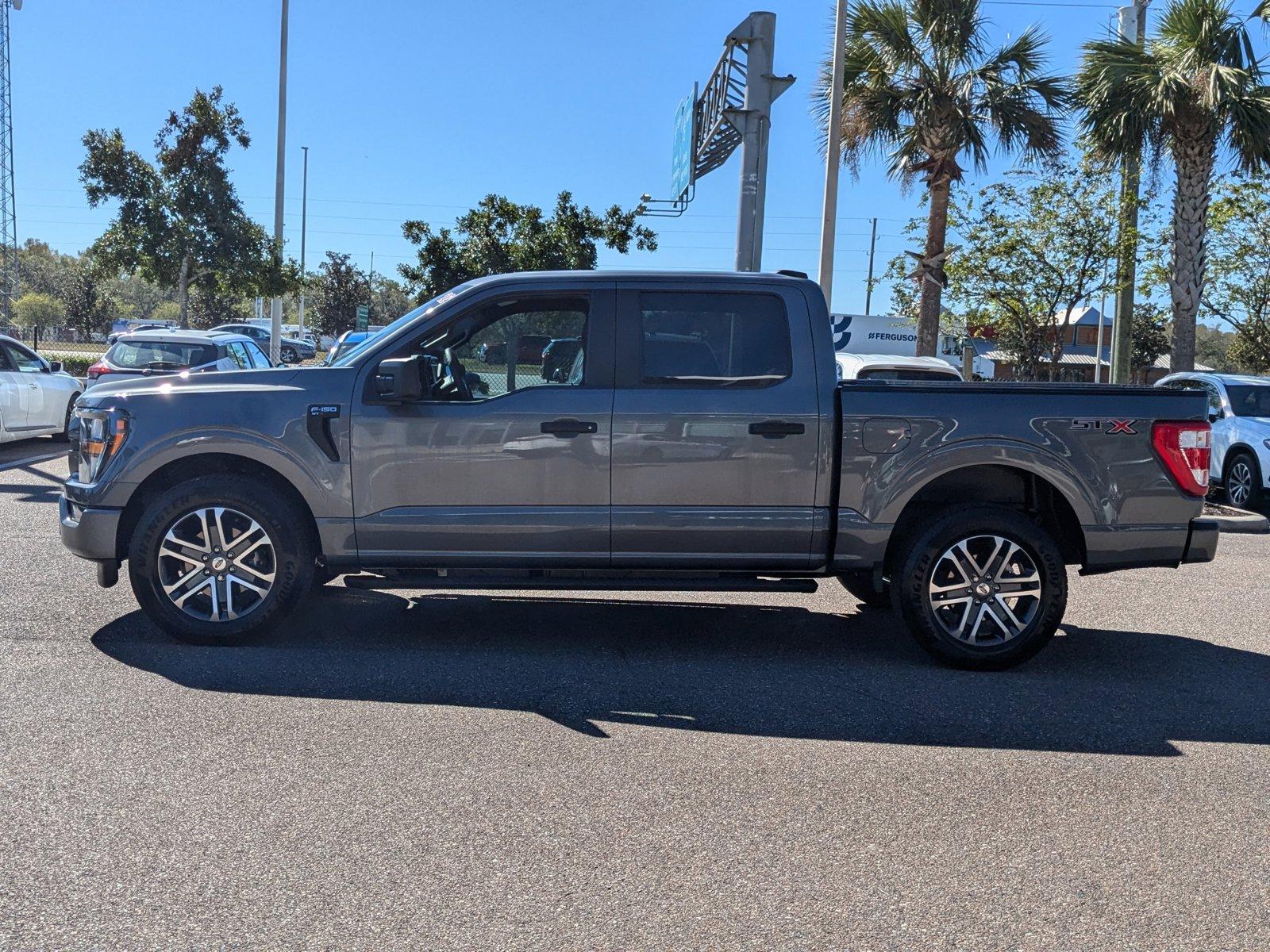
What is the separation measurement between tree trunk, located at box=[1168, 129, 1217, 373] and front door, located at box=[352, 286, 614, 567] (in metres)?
15.1

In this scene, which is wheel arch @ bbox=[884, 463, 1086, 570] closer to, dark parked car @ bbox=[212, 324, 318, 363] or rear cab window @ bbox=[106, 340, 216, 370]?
rear cab window @ bbox=[106, 340, 216, 370]

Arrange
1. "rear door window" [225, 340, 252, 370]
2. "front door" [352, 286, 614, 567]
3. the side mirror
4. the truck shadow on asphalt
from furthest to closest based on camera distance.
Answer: "rear door window" [225, 340, 252, 370] < "front door" [352, 286, 614, 567] < the side mirror < the truck shadow on asphalt

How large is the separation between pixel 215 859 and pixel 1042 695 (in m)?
3.91

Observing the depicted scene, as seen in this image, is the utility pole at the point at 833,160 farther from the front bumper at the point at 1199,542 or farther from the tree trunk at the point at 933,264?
the front bumper at the point at 1199,542

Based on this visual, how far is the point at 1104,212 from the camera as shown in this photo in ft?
65.6

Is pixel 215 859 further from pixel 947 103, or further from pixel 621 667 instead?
pixel 947 103

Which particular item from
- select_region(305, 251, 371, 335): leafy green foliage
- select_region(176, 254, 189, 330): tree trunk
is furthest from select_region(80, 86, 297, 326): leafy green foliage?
select_region(305, 251, 371, 335): leafy green foliage

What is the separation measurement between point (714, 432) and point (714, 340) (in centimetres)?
52

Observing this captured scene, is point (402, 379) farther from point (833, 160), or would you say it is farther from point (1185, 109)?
point (1185, 109)

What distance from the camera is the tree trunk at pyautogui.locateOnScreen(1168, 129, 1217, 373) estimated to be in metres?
18.3

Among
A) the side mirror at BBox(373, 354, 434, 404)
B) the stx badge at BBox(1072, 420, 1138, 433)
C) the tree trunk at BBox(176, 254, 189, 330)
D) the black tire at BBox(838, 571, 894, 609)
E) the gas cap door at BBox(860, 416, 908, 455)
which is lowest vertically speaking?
the black tire at BBox(838, 571, 894, 609)

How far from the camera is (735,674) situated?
596 cm

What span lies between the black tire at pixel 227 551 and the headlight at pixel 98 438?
338 mm

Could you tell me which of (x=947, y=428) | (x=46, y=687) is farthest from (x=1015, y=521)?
(x=46, y=687)
